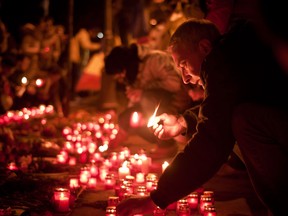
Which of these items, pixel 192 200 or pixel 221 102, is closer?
pixel 221 102

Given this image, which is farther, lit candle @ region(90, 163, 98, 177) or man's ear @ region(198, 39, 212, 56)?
lit candle @ region(90, 163, 98, 177)

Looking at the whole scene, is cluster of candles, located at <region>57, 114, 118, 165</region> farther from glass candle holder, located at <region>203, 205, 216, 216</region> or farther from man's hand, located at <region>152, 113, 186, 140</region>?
glass candle holder, located at <region>203, 205, 216, 216</region>

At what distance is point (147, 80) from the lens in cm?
814

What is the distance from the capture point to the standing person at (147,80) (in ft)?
25.8

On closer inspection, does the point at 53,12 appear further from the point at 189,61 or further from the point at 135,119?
the point at 189,61

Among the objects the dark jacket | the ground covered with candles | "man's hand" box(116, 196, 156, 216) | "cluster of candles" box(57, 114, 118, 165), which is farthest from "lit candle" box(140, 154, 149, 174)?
the dark jacket

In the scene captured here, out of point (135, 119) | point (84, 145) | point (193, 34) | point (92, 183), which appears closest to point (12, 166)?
point (92, 183)

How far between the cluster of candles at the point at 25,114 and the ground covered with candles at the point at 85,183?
1865mm

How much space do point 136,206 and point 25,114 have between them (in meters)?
8.23

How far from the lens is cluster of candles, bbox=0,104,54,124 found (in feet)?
33.9

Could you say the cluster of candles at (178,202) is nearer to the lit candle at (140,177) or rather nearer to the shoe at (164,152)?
the lit candle at (140,177)

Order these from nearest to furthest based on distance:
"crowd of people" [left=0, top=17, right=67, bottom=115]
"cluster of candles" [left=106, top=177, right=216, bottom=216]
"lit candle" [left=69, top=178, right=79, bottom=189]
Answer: "cluster of candles" [left=106, top=177, right=216, bottom=216], "lit candle" [left=69, top=178, right=79, bottom=189], "crowd of people" [left=0, top=17, right=67, bottom=115]

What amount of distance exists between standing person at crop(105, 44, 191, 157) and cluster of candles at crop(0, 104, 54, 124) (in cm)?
281

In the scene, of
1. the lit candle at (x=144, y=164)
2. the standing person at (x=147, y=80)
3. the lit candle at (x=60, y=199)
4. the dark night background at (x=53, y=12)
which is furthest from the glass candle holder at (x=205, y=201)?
the dark night background at (x=53, y=12)
